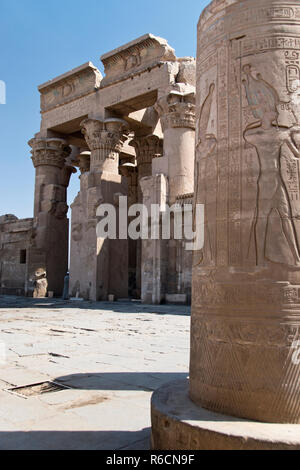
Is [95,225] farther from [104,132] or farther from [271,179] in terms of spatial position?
[271,179]

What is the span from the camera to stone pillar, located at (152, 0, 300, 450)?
1.99 m

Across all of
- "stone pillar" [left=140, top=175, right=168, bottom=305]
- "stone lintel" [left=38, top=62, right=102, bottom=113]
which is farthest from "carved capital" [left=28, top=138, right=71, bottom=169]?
"stone pillar" [left=140, top=175, right=168, bottom=305]

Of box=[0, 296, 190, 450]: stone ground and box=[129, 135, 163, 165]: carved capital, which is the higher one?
box=[129, 135, 163, 165]: carved capital

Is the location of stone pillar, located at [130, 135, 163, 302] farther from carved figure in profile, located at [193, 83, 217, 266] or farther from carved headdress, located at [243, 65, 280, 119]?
carved headdress, located at [243, 65, 280, 119]

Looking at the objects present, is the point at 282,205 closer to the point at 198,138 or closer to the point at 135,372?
the point at 198,138

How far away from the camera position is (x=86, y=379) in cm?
369

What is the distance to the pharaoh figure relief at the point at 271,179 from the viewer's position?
6.77 ft

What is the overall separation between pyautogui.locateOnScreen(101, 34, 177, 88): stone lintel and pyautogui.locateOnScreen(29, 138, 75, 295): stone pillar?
3738 mm

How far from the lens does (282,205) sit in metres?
2.08

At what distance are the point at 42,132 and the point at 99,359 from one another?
14.8 meters

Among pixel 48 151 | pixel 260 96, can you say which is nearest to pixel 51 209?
pixel 48 151

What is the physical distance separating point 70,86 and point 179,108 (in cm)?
595

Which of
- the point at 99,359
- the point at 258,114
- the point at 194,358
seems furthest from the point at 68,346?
the point at 258,114

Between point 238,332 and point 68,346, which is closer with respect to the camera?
point 238,332
